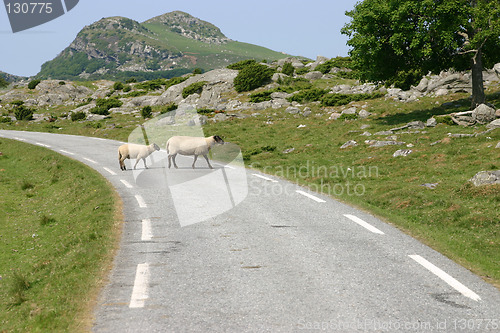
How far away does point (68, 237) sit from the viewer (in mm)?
10742

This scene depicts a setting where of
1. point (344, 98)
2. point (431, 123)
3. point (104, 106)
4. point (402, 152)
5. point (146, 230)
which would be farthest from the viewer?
point (104, 106)

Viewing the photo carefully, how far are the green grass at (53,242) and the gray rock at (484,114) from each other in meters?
23.3

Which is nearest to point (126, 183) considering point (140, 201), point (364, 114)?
point (140, 201)

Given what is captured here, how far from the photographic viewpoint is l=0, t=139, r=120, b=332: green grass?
225 inches

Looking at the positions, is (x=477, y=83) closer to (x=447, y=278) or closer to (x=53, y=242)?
(x=447, y=278)

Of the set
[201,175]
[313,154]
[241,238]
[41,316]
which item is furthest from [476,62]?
[41,316]

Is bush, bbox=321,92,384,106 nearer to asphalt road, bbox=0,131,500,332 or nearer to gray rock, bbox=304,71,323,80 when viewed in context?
gray rock, bbox=304,71,323,80

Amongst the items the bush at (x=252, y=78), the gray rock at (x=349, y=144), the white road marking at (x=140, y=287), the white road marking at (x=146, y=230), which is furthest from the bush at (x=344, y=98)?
the white road marking at (x=140, y=287)

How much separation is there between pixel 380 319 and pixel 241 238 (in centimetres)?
419

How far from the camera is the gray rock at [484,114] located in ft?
80.7

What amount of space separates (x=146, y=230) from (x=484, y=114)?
2419cm

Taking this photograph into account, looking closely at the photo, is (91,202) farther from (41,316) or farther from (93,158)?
(93,158)

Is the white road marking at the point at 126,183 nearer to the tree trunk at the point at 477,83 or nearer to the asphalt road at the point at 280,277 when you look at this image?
the asphalt road at the point at 280,277

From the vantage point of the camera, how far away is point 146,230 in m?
9.48
